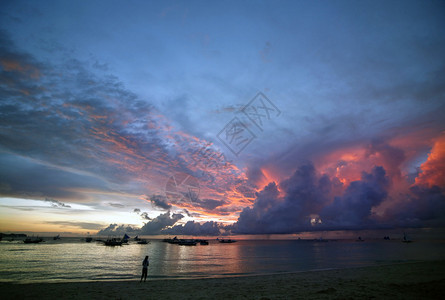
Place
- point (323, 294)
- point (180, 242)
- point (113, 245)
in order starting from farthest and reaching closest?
point (180, 242), point (113, 245), point (323, 294)

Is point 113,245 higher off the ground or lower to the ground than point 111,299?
lower

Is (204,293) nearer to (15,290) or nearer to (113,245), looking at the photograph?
(15,290)

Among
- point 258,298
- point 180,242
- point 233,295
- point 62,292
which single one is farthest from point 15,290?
point 180,242

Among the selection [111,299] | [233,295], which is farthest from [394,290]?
[111,299]

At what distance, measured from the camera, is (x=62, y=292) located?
19.2 metres

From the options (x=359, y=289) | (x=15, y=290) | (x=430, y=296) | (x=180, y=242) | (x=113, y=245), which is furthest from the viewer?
(x=180, y=242)

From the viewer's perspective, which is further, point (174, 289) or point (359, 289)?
point (174, 289)

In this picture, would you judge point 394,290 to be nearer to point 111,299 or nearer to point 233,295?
point 233,295

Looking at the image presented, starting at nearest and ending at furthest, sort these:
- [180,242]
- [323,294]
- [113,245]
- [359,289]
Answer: [323,294], [359,289], [113,245], [180,242]

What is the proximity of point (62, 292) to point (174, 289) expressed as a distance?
956cm

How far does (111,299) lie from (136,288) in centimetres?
479

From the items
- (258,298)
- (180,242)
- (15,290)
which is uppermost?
(258,298)

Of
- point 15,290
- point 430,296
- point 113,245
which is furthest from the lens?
point 113,245

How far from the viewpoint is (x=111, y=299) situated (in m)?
16.7
